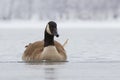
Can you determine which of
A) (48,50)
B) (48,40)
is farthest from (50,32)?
(48,50)

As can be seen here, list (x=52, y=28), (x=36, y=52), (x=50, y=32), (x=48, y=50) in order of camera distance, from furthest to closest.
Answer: (x=36, y=52)
(x=50, y=32)
(x=52, y=28)
(x=48, y=50)

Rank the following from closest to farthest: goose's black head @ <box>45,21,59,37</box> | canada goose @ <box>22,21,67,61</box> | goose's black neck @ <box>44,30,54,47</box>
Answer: canada goose @ <box>22,21,67,61</box> → goose's black head @ <box>45,21,59,37</box> → goose's black neck @ <box>44,30,54,47</box>

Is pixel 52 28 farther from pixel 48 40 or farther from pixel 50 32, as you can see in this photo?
pixel 48 40

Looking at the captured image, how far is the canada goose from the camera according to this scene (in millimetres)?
15109

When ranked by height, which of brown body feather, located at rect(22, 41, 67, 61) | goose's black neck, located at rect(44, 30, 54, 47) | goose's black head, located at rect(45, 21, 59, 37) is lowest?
brown body feather, located at rect(22, 41, 67, 61)

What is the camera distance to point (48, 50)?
15195 millimetres

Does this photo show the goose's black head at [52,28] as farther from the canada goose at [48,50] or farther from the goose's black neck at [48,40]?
the goose's black neck at [48,40]

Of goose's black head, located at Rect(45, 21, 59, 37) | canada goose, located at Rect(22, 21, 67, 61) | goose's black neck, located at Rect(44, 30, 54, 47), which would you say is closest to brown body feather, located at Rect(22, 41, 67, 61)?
canada goose, located at Rect(22, 21, 67, 61)

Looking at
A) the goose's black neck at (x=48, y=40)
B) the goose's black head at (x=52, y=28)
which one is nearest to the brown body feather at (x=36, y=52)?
the goose's black neck at (x=48, y=40)

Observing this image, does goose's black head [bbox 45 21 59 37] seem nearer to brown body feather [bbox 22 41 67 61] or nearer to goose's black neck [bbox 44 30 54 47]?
goose's black neck [bbox 44 30 54 47]

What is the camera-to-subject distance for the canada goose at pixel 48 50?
49.6 ft

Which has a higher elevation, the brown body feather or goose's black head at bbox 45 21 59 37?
goose's black head at bbox 45 21 59 37

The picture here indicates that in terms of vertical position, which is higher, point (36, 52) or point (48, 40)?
point (48, 40)

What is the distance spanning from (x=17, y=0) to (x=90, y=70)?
107 meters
